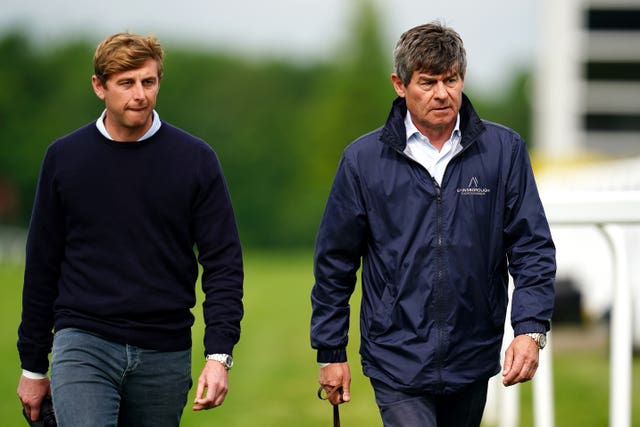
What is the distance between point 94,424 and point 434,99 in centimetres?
154

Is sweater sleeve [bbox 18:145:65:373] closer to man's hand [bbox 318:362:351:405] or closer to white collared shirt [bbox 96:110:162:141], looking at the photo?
white collared shirt [bbox 96:110:162:141]

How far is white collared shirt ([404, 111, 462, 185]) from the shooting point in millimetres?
4316

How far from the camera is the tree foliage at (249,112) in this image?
71062 mm

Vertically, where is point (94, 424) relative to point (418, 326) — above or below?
below

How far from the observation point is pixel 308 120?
256 feet


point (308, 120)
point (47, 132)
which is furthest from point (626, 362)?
point (308, 120)

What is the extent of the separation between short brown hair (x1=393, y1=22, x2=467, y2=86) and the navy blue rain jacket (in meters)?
0.20

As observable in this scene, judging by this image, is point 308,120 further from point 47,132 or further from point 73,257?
point 73,257

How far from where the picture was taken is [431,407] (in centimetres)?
430

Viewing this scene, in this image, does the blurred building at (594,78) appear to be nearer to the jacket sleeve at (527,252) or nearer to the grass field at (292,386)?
the grass field at (292,386)

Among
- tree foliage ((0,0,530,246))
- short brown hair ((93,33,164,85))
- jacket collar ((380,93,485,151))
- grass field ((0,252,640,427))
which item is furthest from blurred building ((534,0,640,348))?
short brown hair ((93,33,164,85))

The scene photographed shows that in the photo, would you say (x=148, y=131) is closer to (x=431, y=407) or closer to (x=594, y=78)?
(x=431, y=407)

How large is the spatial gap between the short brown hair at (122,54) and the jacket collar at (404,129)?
2.72 feet

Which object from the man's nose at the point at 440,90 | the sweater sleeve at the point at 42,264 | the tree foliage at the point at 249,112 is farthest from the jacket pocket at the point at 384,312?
the tree foliage at the point at 249,112
